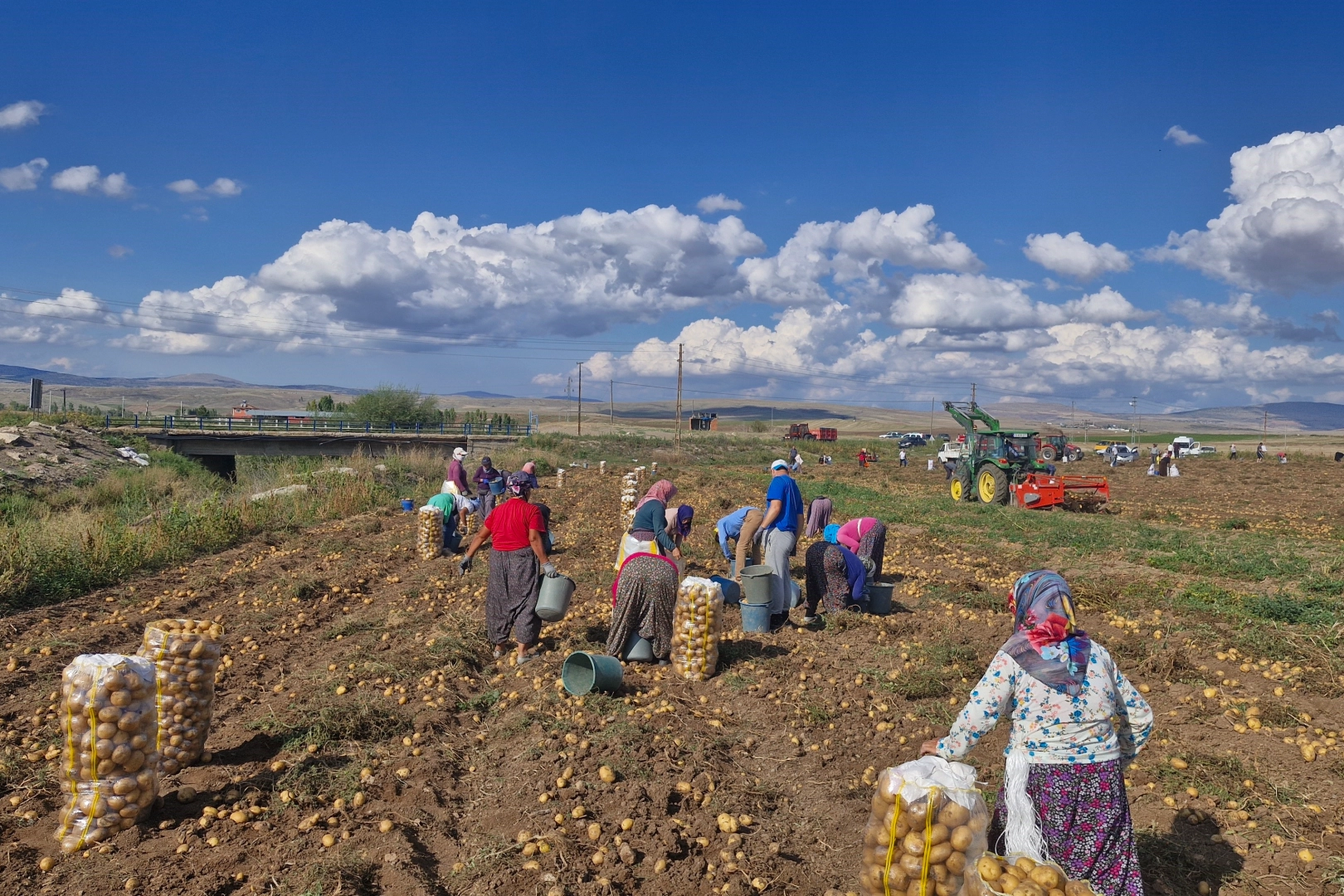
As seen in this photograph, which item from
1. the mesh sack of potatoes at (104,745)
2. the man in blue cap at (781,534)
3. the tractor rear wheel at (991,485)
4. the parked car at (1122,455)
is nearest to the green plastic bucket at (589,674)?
the man in blue cap at (781,534)

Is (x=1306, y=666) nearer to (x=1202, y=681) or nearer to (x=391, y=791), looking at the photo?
(x=1202, y=681)

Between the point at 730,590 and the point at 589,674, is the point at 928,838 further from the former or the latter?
the point at 730,590

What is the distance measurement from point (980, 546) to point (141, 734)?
12826 mm

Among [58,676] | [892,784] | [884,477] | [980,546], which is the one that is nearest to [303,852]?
[892,784]

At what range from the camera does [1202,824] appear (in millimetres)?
4723

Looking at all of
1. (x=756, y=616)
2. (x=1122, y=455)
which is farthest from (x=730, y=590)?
(x=1122, y=455)

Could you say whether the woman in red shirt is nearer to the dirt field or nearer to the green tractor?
the dirt field

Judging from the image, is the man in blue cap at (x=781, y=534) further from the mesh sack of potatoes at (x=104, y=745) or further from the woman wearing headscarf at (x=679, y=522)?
the mesh sack of potatoes at (x=104, y=745)

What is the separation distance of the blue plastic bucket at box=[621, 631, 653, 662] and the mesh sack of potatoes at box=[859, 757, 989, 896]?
4345 millimetres

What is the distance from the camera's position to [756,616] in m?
8.47

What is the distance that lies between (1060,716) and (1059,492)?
18.1 meters

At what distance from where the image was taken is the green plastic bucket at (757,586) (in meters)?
8.38

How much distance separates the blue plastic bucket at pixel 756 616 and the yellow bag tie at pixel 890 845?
512cm

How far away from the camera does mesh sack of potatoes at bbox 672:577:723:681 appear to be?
7.01 metres
